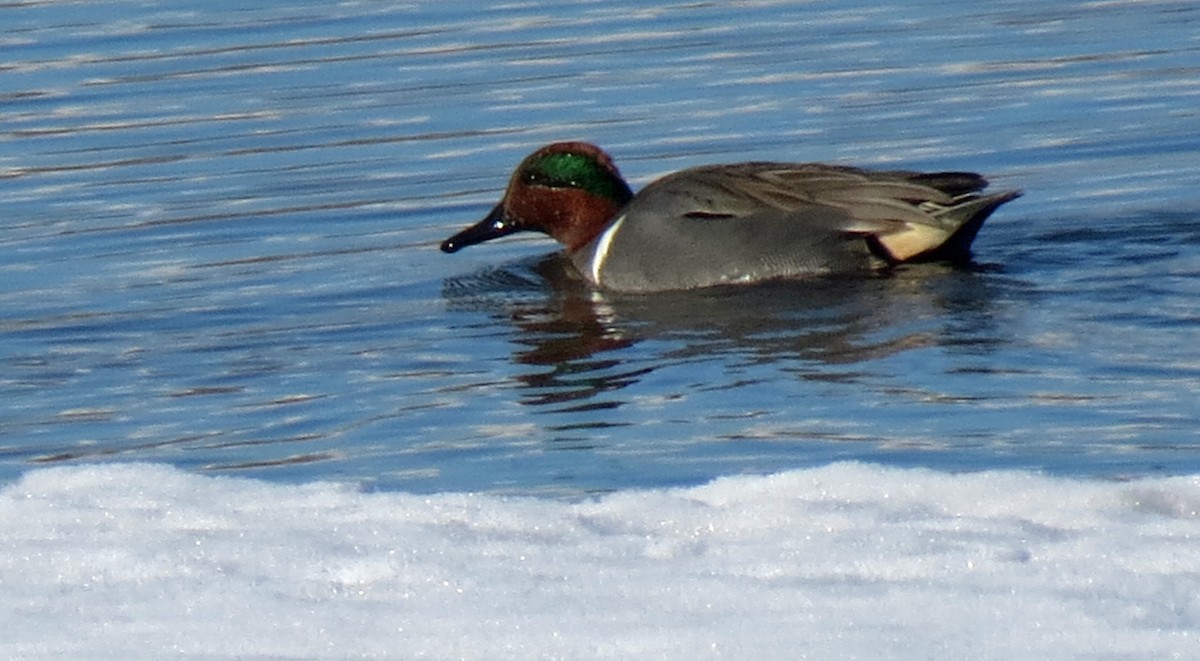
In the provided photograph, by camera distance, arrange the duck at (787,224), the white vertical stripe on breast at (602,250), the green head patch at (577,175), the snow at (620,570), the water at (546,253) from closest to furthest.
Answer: the snow at (620,570)
the water at (546,253)
the duck at (787,224)
the white vertical stripe on breast at (602,250)
the green head patch at (577,175)

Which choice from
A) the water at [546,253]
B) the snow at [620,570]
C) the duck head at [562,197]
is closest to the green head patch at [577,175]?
the duck head at [562,197]

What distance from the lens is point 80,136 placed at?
1244 cm

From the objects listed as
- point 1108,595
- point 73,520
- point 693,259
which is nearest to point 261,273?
point 693,259

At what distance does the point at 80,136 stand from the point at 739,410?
6.73m

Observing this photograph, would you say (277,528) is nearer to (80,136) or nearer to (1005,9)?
(80,136)

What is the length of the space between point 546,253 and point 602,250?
1.06 metres

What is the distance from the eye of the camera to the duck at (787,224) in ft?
28.6

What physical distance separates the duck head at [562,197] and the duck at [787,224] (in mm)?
590

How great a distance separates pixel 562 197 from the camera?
962cm

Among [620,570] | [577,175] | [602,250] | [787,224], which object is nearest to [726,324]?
[787,224]

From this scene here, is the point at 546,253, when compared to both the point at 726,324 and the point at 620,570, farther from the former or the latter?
the point at 620,570

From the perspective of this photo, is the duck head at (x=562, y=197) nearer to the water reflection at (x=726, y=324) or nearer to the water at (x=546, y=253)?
the water at (x=546, y=253)

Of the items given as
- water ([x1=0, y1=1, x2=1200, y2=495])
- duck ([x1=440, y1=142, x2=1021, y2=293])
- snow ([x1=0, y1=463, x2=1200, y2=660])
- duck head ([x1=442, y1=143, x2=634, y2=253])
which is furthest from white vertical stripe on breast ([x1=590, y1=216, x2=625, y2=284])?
snow ([x1=0, y1=463, x2=1200, y2=660])

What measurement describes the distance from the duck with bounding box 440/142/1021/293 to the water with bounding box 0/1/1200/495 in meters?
0.16
